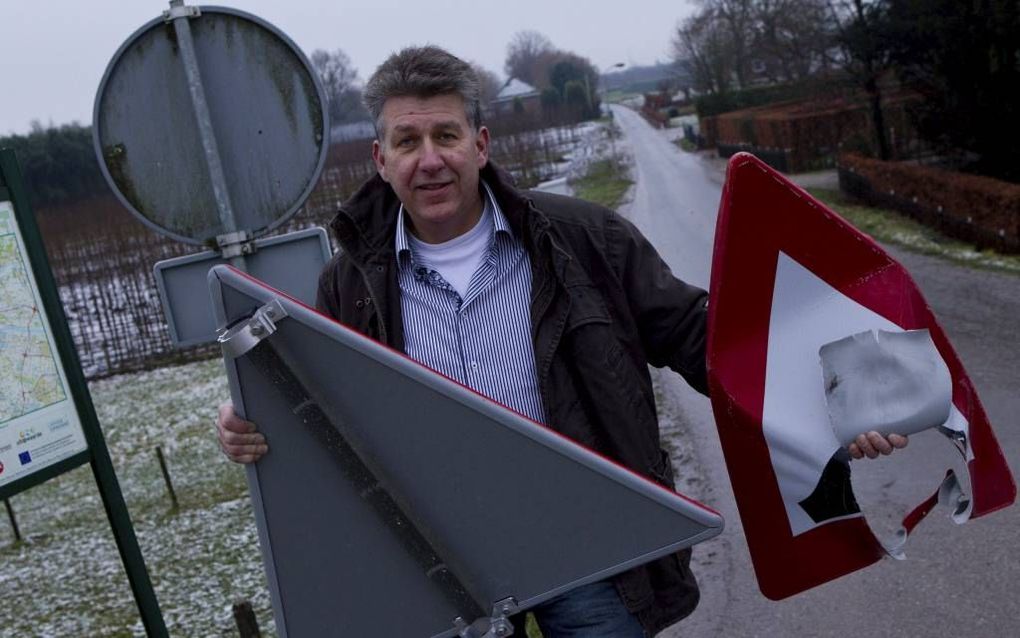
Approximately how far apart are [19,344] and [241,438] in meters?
2.09

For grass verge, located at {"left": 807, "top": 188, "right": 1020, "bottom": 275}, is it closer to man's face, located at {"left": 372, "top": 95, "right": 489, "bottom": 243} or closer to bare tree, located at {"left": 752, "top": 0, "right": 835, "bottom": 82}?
bare tree, located at {"left": 752, "top": 0, "right": 835, "bottom": 82}

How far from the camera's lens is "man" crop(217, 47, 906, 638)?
254 cm

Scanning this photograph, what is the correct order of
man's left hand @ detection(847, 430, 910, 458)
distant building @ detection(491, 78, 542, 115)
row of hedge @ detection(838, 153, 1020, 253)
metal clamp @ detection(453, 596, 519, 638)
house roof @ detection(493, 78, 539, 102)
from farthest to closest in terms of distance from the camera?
house roof @ detection(493, 78, 539, 102)
distant building @ detection(491, 78, 542, 115)
row of hedge @ detection(838, 153, 1020, 253)
man's left hand @ detection(847, 430, 910, 458)
metal clamp @ detection(453, 596, 519, 638)

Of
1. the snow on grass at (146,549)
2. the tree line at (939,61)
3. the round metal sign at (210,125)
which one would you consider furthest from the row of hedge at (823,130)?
the round metal sign at (210,125)

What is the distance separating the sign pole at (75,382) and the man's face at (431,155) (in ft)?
5.98

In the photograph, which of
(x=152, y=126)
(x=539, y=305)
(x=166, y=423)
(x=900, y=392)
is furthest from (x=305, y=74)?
(x=166, y=423)

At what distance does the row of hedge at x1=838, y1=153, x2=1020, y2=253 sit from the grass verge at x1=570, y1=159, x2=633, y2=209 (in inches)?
315

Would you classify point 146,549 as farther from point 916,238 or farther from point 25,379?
point 916,238

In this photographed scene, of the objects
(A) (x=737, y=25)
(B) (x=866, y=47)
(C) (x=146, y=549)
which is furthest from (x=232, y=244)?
(A) (x=737, y=25)

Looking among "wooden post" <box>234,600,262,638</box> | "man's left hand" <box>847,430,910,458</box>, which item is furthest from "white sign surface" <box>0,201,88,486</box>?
"man's left hand" <box>847,430,910,458</box>

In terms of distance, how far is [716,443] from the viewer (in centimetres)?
793

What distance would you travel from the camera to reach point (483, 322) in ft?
8.64

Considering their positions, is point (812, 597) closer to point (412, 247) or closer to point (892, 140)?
point (412, 247)

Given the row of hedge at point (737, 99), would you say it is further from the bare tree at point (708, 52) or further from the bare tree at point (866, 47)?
the bare tree at point (866, 47)
